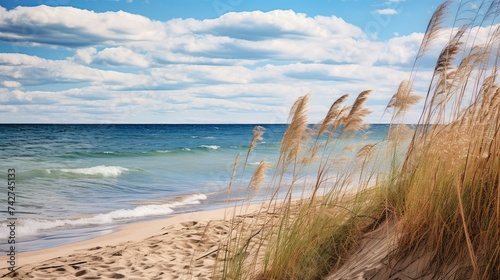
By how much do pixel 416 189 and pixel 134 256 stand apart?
4410 millimetres

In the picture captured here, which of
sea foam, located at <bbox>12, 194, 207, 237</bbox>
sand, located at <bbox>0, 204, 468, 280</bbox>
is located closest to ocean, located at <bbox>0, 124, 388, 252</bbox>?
sea foam, located at <bbox>12, 194, 207, 237</bbox>

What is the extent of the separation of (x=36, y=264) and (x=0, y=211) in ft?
15.7

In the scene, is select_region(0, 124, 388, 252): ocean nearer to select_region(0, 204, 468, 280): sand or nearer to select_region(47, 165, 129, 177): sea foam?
select_region(47, 165, 129, 177): sea foam

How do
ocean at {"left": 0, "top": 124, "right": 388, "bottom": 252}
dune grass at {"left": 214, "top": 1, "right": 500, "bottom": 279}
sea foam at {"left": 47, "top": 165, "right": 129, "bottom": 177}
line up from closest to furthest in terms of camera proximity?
dune grass at {"left": 214, "top": 1, "right": 500, "bottom": 279} < ocean at {"left": 0, "top": 124, "right": 388, "bottom": 252} < sea foam at {"left": 47, "top": 165, "right": 129, "bottom": 177}

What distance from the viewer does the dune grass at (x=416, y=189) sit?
3.09 m

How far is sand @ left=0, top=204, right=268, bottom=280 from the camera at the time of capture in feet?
20.0

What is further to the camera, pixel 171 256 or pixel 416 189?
pixel 171 256

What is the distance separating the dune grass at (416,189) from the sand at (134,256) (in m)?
1.18

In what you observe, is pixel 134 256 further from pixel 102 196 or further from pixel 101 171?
pixel 101 171

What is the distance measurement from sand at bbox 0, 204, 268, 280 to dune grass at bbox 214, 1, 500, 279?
118 cm

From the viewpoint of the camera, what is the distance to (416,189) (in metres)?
3.59

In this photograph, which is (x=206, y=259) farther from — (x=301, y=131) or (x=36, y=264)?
(x=301, y=131)

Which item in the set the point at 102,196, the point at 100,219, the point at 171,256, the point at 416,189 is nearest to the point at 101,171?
the point at 102,196

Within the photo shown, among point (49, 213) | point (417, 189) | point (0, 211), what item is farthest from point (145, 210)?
point (417, 189)
